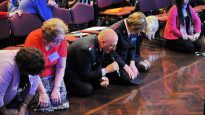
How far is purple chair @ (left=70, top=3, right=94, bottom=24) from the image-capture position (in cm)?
483

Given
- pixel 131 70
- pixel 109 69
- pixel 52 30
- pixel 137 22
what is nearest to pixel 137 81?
pixel 131 70

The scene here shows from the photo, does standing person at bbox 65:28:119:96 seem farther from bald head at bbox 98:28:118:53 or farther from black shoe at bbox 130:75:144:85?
black shoe at bbox 130:75:144:85

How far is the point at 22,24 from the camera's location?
13.4ft

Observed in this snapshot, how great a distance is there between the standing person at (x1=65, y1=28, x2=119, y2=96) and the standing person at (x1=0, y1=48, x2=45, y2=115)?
84 cm

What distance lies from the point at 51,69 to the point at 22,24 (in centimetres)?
106

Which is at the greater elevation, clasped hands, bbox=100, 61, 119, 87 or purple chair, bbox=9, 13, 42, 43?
purple chair, bbox=9, 13, 42, 43

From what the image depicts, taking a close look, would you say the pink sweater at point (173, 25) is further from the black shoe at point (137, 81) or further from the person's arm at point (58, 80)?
the person's arm at point (58, 80)

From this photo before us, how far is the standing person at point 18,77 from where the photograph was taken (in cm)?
224

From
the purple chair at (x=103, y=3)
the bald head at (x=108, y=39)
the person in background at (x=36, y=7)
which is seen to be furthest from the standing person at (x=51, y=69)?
the purple chair at (x=103, y=3)

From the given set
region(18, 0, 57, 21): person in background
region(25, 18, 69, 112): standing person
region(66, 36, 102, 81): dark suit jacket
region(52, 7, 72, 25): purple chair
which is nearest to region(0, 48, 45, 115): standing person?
region(25, 18, 69, 112): standing person

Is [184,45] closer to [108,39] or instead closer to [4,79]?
[108,39]

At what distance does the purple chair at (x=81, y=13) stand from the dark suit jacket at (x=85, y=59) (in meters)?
1.41

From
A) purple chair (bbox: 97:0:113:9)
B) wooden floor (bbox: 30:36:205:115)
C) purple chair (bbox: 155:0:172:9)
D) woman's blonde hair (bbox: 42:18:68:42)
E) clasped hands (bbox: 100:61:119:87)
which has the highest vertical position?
woman's blonde hair (bbox: 42:18:68:42)

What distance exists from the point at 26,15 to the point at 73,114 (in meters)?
1.51
